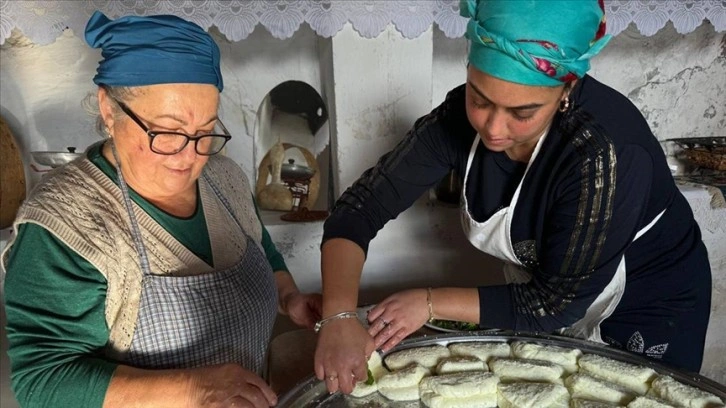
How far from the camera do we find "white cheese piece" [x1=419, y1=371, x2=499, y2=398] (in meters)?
1.24

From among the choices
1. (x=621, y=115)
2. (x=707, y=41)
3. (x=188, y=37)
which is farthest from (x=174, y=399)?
(x=707, y=41)

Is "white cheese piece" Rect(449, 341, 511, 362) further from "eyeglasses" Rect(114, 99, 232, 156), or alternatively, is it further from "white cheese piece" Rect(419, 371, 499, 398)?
"eyeglasses" Rect(114, 99, 232, 156)

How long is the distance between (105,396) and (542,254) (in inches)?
36.5

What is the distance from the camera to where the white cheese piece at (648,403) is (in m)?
1.18

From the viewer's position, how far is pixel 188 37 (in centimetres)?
116

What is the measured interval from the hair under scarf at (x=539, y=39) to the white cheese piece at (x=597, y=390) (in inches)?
25.1

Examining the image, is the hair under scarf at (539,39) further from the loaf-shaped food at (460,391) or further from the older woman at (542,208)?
the loaf-shaped food at (460,391)

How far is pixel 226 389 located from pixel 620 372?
2.77 feet

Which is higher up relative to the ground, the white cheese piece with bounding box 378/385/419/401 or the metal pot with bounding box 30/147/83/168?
the metal pot with bounding box 30/147/83/168

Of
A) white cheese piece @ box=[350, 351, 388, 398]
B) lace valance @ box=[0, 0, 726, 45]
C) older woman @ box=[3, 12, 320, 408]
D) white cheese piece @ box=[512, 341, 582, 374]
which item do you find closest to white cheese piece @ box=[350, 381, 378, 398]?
white cheese piece @ box=[350, 351, 388, 398]

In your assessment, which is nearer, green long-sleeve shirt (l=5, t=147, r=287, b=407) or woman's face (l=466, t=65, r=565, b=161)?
green long-sleeve shirt (l=5, t=147, r=287, b=407)

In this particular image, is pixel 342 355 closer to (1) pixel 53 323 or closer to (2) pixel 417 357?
(2) pixel 417 357

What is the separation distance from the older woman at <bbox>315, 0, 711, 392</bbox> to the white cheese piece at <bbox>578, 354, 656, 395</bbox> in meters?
0.10

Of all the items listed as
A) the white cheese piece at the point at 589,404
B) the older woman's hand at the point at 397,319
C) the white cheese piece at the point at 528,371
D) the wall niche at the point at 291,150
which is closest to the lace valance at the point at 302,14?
the wall niche at the point at 291,150
